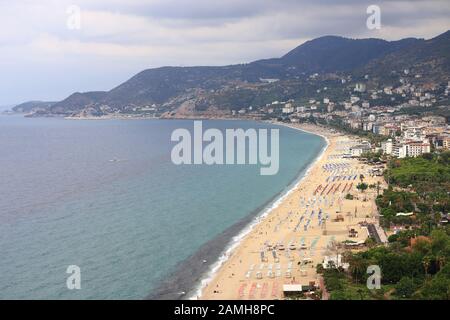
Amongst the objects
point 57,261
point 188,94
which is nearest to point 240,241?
point 57,261

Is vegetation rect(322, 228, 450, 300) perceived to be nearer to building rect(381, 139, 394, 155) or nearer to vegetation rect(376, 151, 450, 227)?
vegetation rect(376, 151, 450, 227)

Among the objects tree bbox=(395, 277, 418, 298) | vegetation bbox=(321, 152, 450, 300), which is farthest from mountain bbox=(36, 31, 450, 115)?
tree bbox=(395, 277, 418, 298)

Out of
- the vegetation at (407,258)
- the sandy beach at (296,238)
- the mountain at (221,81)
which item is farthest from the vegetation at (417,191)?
the mountain at (221,81)

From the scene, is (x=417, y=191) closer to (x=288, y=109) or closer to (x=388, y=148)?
(x=388, y=148)

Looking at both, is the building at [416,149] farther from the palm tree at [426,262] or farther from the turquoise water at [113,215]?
the palm tree at [426,262]

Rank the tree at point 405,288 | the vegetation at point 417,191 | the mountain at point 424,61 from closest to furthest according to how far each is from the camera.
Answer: the tree at point 405,288
the vegetation at point 417,191
the mountain at point 424,61
